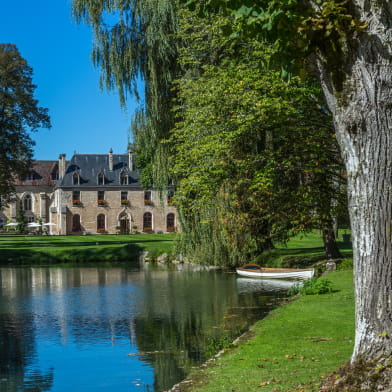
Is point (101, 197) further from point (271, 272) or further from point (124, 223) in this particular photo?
point (271, 272)

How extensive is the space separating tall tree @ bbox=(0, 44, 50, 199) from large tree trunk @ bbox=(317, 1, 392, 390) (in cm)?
2944

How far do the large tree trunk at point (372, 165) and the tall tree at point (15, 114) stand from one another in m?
29.4

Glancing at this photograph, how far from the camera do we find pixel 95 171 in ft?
208

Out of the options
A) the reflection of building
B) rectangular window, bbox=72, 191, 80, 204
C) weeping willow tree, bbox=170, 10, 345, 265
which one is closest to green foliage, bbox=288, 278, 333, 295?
→ weeping willow tree, bbox=170, 10, 345, 265

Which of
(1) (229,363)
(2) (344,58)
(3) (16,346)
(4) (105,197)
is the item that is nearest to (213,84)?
(3) (16,346)

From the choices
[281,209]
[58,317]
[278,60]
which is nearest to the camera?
[278,60]

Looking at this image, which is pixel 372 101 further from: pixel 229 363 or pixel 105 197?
pixel 105 197

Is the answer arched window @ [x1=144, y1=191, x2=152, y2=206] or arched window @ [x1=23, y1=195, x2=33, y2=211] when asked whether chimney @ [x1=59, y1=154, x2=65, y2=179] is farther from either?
arched window @ [x1=144, y1=191, x2=152, y2=206]

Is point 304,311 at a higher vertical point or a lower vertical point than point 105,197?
lower

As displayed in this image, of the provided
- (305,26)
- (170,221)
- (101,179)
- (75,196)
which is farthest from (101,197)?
(305,26)

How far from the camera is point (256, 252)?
2581 centimetres

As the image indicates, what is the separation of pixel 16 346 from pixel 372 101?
30.5 feet

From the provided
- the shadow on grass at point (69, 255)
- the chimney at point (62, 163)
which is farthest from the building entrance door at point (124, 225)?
the shadow on grass at point (69, 255)

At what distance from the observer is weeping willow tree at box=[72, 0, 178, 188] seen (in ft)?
70.7
